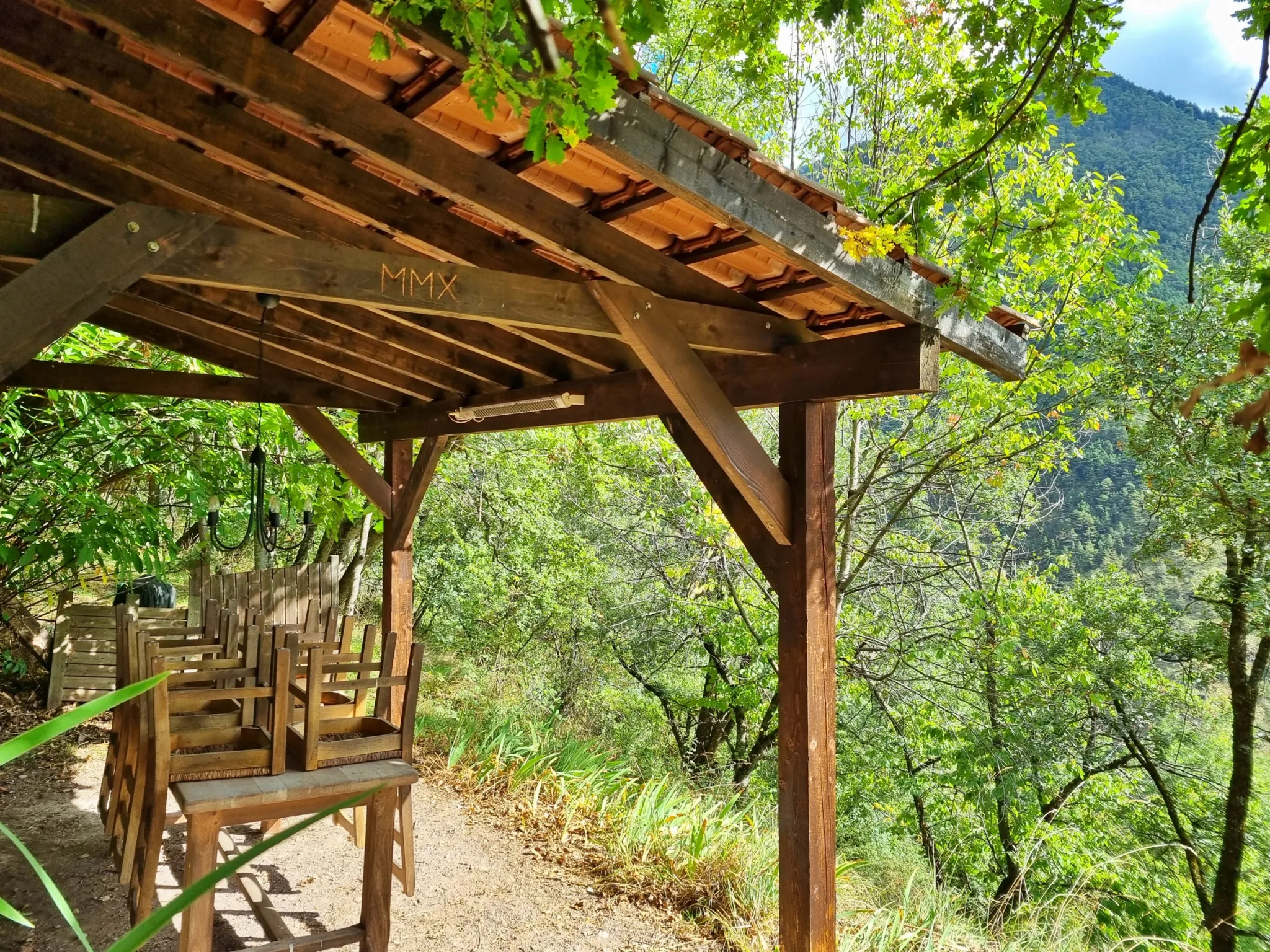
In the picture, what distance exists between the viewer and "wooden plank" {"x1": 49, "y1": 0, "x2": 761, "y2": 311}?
5.92 ft

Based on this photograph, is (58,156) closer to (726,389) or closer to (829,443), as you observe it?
(726,389)

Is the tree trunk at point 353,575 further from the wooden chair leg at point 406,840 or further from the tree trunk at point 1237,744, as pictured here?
the tree trunk at point 1237,744

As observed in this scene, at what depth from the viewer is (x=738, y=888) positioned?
3.72m

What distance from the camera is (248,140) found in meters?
2.37

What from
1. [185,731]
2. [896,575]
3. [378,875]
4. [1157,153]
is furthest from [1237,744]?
[1157,153]

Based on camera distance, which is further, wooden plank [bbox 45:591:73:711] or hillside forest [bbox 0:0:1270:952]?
wooden plank [bbox 45:591:73:711]

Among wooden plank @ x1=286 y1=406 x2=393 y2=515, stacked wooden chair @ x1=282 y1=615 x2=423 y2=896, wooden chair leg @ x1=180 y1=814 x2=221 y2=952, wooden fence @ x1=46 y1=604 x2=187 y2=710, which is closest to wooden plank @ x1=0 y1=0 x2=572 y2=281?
stacked wooden chair @ x1=282 y1=615 x2=423 y2=896

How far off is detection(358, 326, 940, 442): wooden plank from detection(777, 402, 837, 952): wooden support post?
12cm

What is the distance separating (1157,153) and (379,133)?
2107 centimetres

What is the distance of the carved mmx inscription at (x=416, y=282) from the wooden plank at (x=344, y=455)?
119 inches

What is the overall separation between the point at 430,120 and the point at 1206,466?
7.14 metres

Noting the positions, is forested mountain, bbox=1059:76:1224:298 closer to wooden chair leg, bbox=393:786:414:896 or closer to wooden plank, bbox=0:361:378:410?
wooden plank, bbox=0:361:378:410

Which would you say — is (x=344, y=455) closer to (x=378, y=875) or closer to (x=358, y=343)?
(x=358, y=343)

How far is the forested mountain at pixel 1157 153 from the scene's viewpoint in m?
16.3
